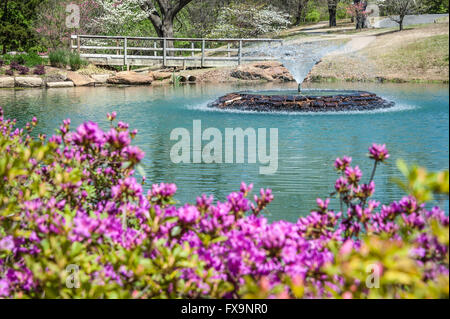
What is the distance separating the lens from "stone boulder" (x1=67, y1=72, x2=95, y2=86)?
71.5 feet

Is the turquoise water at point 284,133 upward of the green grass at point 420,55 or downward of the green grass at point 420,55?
downward

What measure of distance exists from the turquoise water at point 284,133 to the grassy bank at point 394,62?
536 centimetres

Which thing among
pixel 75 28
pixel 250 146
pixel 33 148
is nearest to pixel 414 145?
pixel 250 146

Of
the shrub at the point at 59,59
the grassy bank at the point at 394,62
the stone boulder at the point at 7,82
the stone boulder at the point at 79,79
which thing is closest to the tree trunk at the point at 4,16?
the shrub at the point at 59,59

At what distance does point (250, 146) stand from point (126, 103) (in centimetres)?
718

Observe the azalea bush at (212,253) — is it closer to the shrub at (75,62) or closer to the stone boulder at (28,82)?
the stone boulder at (28,82)

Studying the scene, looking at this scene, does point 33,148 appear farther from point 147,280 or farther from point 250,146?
point 250,146

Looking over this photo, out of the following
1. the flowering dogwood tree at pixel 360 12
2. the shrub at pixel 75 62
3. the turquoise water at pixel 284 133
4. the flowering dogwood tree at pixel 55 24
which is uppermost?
the flowering dogwood tree at pixel 360 12

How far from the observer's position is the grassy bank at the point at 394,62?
74.6 feet

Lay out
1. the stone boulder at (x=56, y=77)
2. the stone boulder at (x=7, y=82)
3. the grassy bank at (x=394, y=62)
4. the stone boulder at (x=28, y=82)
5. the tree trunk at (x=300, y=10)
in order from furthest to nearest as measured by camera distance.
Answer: the tree trunk at (x=300, y=10), the grassy bank at (x=394, y=62), the stone boulder at (x=56, y=77), the stone boulder at (x=28, y=82), the stone boulder at (x=7, y=82)

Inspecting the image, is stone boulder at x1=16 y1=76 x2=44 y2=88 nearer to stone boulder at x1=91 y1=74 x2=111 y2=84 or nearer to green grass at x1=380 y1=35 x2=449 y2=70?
stone boulder at x1=91 y1=74 x2=111 y2=84

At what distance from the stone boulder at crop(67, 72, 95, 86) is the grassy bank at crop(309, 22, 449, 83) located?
9.65 meters

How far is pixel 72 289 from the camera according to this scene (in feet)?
6.58

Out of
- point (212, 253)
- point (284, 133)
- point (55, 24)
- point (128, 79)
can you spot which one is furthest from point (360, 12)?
point (212, 253)
